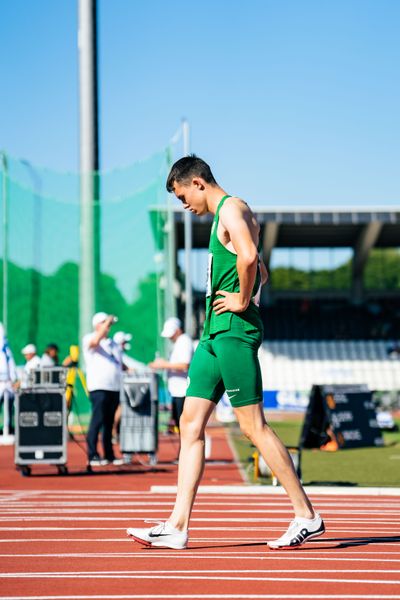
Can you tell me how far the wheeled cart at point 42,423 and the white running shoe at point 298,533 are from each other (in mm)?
7293

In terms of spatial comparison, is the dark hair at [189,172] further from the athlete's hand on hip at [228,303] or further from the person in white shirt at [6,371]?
the person in white shirt at [6,371]

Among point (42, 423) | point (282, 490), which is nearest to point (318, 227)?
point (42, 423)

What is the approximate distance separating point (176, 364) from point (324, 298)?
45.0m

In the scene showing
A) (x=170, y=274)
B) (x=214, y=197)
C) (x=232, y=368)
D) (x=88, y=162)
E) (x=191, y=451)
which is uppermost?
(x=88, y=162)

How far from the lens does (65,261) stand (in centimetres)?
2373

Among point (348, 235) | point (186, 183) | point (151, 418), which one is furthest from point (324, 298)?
point (186, 183)

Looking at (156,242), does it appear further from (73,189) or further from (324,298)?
(324,298)

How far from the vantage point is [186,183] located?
6.44 m

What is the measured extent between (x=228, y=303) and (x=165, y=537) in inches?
50.6

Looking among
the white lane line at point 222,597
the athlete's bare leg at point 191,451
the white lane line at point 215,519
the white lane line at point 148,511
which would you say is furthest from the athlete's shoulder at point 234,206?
the white lane line at point 148,511

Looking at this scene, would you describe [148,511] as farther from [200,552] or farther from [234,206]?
[234,206]

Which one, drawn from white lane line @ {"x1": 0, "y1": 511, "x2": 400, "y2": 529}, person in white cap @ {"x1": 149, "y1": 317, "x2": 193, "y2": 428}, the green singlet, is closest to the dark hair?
the green singlet

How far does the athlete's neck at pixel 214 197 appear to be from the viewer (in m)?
6.42

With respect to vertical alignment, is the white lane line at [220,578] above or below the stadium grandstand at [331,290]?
below
